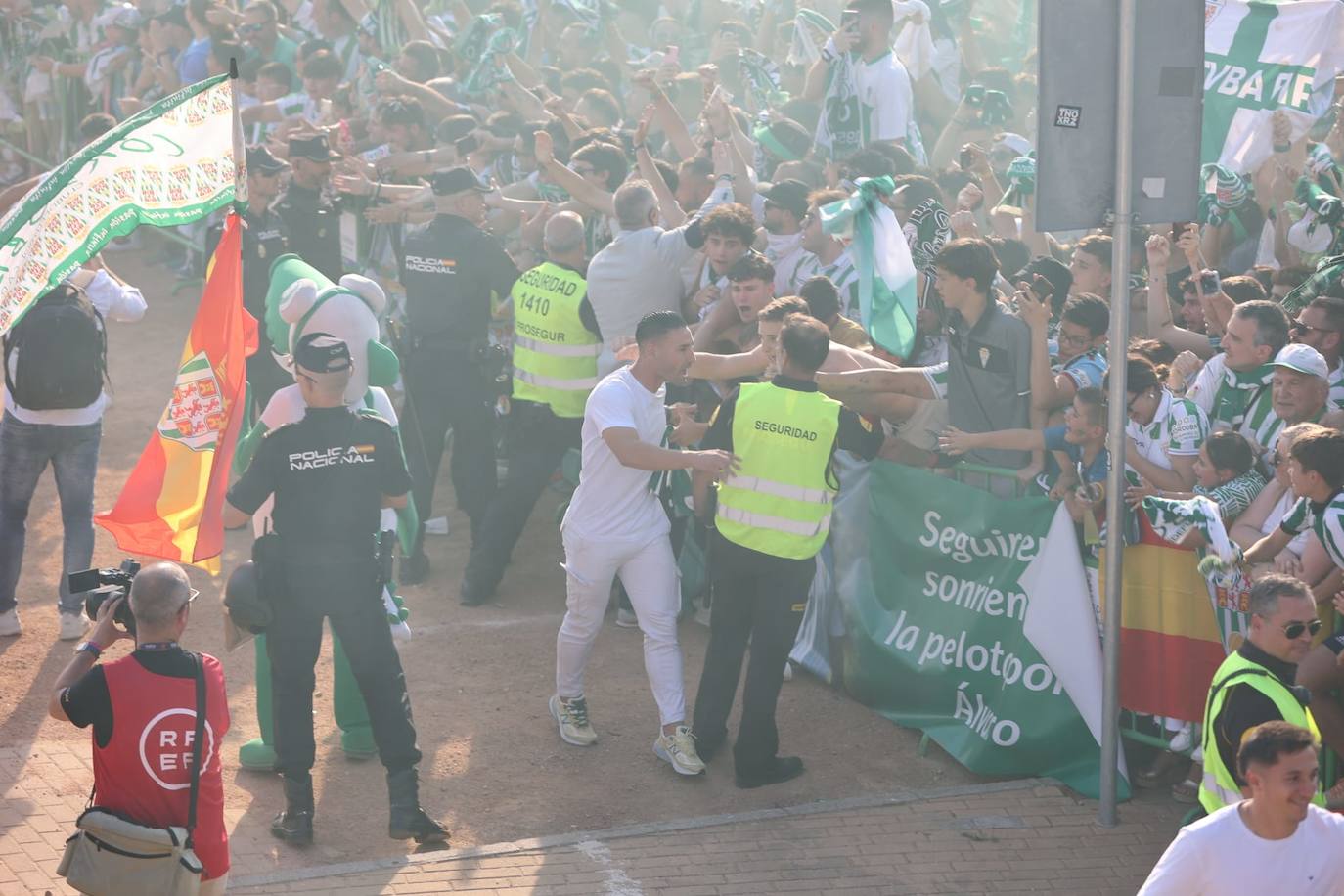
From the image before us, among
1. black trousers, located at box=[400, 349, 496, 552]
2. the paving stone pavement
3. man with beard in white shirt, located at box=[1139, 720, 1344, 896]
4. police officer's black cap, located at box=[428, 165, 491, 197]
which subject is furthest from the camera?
black trousers, located at box=[400, 349, 496, 552]

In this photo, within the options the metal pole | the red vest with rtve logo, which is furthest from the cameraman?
the metal pole

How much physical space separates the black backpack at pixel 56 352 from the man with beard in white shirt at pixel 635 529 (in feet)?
9.69

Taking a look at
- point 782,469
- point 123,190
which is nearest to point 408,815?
point 782,469

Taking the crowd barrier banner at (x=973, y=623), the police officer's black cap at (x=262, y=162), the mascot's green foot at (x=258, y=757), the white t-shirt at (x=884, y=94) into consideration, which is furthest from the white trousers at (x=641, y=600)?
the white t-shirt at (x=884, y=94)

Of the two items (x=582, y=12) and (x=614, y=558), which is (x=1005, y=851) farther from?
(x=582, y=12)

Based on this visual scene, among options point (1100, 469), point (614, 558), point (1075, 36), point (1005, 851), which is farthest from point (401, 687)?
point (1075, 36)

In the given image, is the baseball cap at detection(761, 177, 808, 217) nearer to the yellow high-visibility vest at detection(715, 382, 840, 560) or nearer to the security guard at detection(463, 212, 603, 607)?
the security guard at detection(463, 212, 603, 607)

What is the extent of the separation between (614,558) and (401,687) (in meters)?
1.35

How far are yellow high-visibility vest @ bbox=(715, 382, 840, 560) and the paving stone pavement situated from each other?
1.27 meters

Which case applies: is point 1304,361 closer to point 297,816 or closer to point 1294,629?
point 1294,629

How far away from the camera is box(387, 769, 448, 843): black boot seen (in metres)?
7.02

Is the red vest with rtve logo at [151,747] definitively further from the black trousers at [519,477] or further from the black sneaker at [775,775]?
the black trousers at [519,477]

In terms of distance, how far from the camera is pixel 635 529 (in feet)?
26.1

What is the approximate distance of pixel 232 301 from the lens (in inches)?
290
